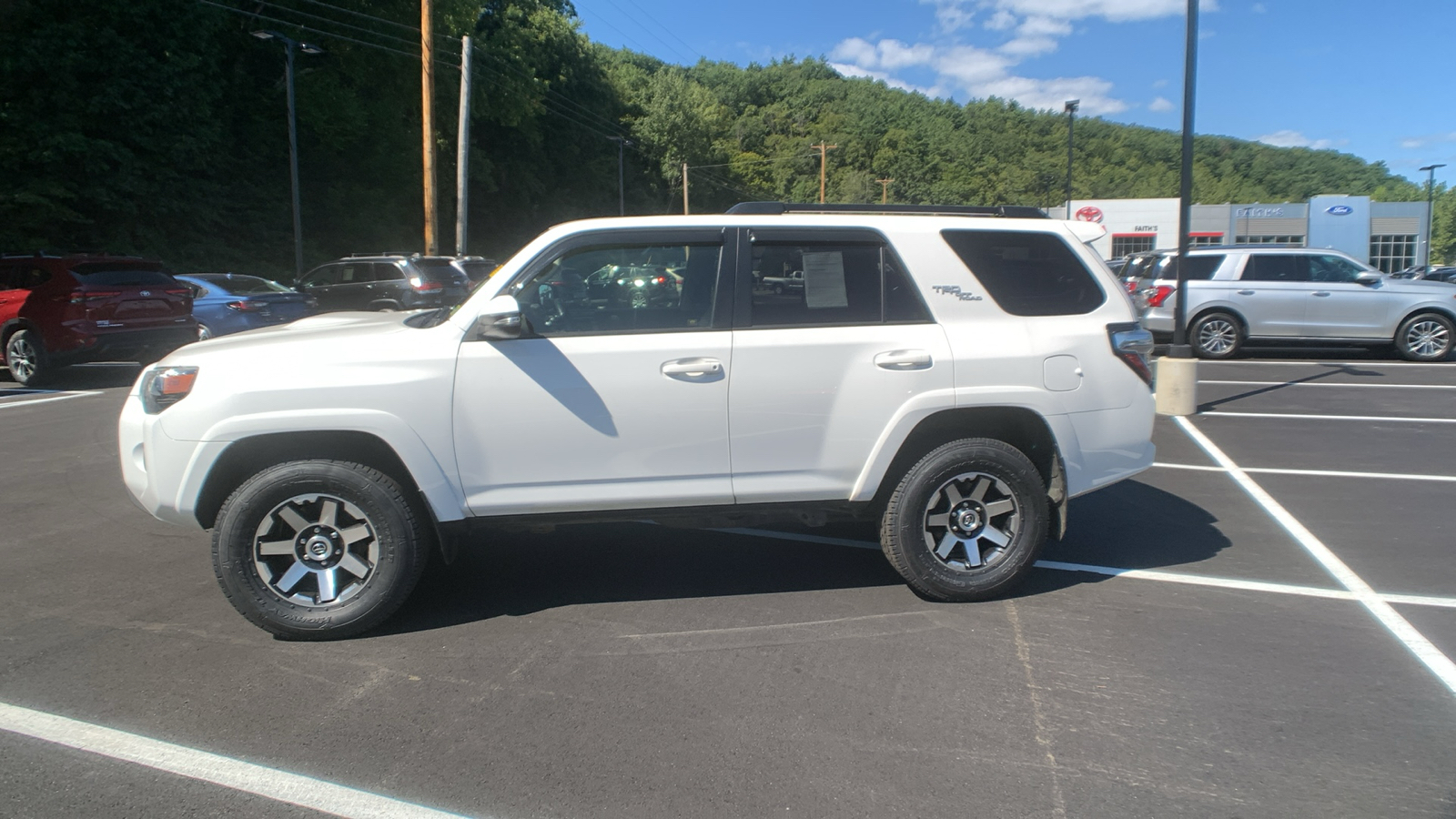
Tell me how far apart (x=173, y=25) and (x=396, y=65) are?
11.5 meters

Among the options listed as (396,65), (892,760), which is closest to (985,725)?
(892,760)

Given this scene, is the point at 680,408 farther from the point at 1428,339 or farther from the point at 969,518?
the point at 1428,339

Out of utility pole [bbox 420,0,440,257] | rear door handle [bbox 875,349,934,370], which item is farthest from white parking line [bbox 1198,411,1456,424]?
utility pole [bbox 420,0,440,257]

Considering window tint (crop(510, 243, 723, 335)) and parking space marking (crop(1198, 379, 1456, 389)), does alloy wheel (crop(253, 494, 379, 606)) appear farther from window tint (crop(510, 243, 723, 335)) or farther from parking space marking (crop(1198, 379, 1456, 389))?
parking space marking (crop(1198, 379, 1456, 389))

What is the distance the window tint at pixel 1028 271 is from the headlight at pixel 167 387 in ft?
11.5

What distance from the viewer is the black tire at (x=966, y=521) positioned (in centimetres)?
447

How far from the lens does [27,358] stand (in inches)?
515

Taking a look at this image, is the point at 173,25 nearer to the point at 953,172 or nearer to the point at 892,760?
the point at 892,760

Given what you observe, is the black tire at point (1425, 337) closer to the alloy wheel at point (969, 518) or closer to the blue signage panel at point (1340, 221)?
the alloy wheel at point (969, 518)

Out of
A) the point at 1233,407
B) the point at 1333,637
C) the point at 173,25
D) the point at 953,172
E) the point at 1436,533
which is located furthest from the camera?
the point at 953,172

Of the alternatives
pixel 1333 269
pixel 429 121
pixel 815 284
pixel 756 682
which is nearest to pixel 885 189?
pixel 429 121

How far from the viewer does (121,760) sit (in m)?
3.21

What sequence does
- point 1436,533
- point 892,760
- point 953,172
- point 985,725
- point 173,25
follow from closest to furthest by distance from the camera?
point 892,760
point 985,725
point 1436,533
point 173,25
point 953,172

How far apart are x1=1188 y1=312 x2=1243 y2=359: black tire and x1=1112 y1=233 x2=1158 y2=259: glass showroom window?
45969 mm
